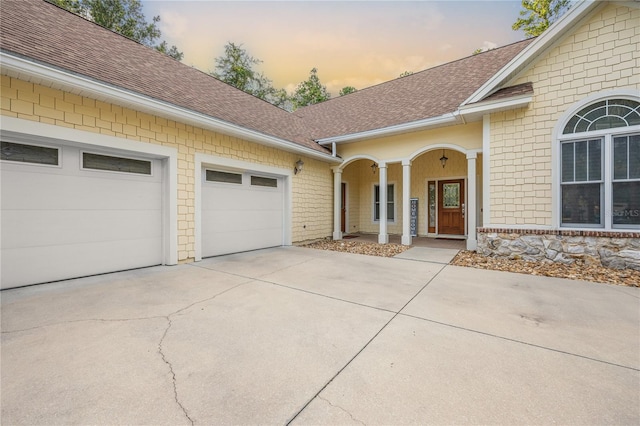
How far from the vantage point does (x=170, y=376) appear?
1.91m

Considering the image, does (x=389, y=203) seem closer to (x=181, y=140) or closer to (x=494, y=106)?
(x=494, y=106)

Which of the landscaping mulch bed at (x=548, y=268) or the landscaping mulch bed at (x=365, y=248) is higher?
the landscaping mulch bed at (x=365, y=248)

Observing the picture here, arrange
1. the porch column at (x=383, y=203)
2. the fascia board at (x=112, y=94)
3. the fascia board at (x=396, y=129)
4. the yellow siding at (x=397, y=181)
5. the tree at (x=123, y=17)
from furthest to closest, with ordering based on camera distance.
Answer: the tree at (x=123, y=17)
the yellow siding at (x=397, y=181)
the porch column at (x=383, y=203)
the fascia board at (x=396, y=129)
the fascia board at (x=112, y=94)

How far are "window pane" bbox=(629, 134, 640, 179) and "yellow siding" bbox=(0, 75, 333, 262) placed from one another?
7.32m

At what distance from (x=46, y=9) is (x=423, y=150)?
30.4 ft

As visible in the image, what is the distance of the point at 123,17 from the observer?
16.9 meters

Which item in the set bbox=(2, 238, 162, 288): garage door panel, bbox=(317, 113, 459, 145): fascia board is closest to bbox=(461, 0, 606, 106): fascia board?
bbox=(317, 113, 459, 145): fascia board

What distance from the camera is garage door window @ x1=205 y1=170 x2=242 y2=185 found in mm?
6268

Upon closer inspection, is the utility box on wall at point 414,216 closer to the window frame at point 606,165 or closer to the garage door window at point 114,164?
the window frame at point 606,165

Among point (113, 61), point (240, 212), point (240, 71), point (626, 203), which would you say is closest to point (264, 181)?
point (240, 212)

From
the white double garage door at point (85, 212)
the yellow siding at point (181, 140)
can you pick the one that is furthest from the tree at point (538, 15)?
the white double garage door at point (85, 212)

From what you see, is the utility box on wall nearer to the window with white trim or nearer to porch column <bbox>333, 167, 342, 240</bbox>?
the window with white trim

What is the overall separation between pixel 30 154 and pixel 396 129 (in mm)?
7726

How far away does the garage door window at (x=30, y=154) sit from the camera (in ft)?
12.3
